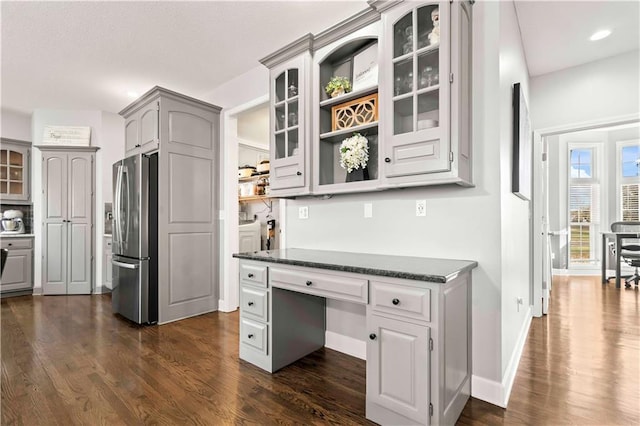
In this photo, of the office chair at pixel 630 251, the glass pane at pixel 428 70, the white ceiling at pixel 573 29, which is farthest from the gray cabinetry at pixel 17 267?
the office chair at pixel 630 251

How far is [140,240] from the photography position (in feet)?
11.3

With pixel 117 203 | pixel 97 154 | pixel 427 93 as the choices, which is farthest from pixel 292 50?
pixel 97 154

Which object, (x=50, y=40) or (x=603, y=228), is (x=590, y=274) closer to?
(x=603, y=228)

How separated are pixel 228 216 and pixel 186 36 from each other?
194cm

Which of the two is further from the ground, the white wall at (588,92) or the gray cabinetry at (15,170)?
the white wall at (588,92)

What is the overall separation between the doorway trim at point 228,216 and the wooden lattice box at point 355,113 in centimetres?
184

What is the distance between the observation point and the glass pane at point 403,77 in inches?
81.2

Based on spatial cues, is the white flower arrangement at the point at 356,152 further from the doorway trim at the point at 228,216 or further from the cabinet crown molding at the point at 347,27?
the doorway trim at the point at 228,216

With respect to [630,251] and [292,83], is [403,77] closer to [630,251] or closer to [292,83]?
[292,83]

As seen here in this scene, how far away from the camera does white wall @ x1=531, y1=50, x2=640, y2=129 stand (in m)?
3.24

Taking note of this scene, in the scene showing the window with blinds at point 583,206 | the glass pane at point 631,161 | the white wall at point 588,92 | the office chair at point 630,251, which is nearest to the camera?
the white wall at point 588,92

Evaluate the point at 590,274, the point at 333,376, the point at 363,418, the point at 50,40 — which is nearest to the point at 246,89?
the point at 50,40

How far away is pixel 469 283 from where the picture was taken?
2.03 meters

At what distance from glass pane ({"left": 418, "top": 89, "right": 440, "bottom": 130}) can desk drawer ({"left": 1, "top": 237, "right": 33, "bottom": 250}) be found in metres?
5.96
